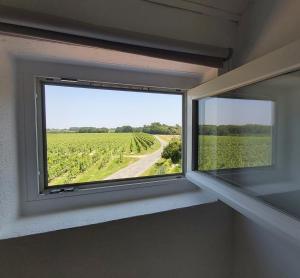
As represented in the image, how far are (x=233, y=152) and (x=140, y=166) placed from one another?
49cm

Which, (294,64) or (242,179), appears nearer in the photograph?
(294,64)

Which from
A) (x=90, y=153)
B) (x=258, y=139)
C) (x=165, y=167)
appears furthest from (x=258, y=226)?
(x=90, y=153)

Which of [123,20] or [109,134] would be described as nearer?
[123,20]

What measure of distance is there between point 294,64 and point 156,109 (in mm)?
669

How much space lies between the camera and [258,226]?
88 centimetres

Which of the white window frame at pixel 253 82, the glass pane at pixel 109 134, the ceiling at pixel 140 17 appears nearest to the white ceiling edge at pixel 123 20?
the ceiling at pixel 140 17

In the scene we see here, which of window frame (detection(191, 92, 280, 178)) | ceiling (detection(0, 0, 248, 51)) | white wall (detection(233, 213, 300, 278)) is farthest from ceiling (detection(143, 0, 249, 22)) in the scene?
white wall (detection(233, 213, 300, 278))

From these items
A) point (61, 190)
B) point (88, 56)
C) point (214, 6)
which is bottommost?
point (61, 190)

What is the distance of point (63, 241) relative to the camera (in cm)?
73

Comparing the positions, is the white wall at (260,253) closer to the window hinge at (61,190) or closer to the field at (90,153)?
the field at (90,153)

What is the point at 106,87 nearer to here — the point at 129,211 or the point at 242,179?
the point at 129,211

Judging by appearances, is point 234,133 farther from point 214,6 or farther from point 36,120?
point 36,120

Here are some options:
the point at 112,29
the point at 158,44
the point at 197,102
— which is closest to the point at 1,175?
the point at 112,29

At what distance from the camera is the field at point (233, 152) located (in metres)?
0.84
